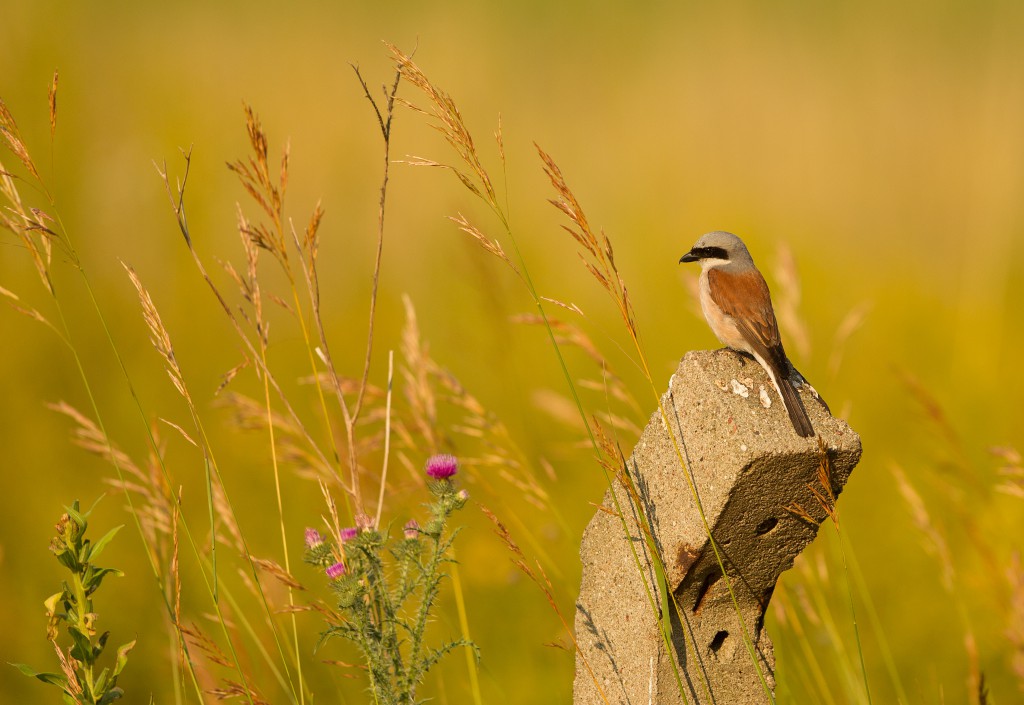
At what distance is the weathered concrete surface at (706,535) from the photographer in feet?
7.70

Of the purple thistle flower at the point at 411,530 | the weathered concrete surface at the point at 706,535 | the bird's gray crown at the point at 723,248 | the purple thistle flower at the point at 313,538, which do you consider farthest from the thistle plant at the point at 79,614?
the bird's gray crown at the point at 723,248

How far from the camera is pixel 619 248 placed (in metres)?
8.45

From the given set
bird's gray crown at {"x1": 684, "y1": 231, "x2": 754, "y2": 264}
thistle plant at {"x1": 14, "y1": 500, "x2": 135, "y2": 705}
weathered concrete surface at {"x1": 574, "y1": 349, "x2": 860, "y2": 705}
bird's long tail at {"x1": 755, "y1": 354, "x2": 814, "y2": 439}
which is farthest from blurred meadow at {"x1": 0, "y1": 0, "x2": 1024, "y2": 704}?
thistle plant at {"x1": 14, "y1": 500, "x2": 135, "y2": 705}

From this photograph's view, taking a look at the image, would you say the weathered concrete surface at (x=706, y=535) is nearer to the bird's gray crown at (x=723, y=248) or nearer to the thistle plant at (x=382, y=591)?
the thistle plant at (x=382, y=591)

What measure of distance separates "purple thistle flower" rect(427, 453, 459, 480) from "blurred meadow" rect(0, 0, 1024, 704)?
920mm

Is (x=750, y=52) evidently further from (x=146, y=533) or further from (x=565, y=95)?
(x=146, y=533)

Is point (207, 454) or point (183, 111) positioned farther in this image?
point (183, 111)

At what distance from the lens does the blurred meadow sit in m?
5.12

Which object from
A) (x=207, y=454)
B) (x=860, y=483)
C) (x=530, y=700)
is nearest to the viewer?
(x=207, y=454)

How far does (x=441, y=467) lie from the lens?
2.54 metres

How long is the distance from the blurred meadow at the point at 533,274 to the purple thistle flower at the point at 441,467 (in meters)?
0.92

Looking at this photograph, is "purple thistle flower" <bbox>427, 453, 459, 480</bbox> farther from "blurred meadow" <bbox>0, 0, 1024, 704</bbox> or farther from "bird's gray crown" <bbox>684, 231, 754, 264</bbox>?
"bird's gray crown" <bbox>684, 231, 754, 264</bbox>

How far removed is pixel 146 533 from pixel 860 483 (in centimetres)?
457

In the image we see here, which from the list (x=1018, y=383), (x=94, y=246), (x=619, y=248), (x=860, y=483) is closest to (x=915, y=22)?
(x=619, y=248)
